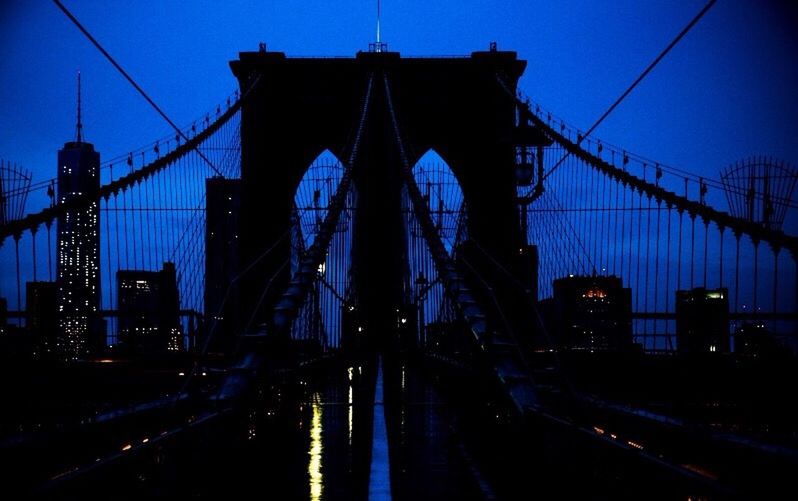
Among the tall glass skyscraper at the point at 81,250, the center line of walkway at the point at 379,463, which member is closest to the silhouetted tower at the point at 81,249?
the tall glass skyscraper at the point at 81,250

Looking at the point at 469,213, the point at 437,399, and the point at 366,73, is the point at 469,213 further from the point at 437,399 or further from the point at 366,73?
the point at 437,399

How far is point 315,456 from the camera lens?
6098 mm

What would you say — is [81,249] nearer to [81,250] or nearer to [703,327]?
[81,250]

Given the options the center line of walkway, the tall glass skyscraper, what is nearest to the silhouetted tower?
the tall glass skyscraper

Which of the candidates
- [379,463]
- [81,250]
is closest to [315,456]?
[379,463]

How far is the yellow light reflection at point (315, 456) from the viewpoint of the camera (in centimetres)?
489

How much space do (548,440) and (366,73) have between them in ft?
81.7

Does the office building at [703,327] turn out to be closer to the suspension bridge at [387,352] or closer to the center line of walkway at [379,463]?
the suspension bridge at [387,352]

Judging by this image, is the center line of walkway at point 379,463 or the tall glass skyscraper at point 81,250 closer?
the center line of walkway at point 379,463

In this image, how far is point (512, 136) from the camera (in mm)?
29172

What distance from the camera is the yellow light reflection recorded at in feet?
16.1

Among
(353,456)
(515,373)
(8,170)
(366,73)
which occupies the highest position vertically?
(366,73)

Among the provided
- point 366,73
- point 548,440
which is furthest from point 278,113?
point 548,440

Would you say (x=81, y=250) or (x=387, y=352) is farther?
(x=81, y=250)
